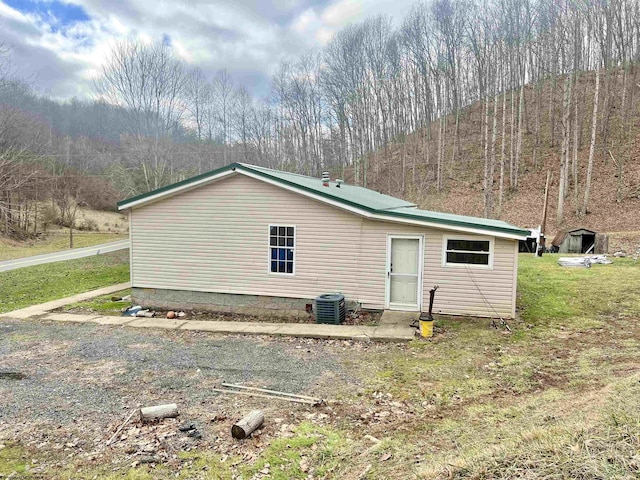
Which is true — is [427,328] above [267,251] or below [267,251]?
below

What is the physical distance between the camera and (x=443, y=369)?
690 cm

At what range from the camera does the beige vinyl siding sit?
32.9ft

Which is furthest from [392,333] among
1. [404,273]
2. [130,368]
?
[130,368]

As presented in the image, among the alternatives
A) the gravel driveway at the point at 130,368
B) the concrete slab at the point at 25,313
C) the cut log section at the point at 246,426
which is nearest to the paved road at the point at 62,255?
the concrete slab at the point at 25,313

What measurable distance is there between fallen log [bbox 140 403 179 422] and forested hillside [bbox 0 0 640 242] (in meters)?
23.9

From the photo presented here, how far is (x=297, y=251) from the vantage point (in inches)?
432

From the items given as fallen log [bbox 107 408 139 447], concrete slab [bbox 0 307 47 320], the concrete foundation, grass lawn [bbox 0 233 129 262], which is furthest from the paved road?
fallen log [bbox 107 408 139 447]

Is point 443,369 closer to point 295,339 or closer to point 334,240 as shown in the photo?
point 295,339

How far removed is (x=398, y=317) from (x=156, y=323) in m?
6.19

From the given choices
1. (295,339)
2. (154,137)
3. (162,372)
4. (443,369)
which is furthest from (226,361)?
(154,137)

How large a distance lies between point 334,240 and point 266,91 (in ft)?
125

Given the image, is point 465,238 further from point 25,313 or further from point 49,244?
point 49,244

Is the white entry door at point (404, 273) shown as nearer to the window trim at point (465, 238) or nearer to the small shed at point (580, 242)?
the window trim at point (465, 238)

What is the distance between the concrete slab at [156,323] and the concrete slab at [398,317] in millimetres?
5149
